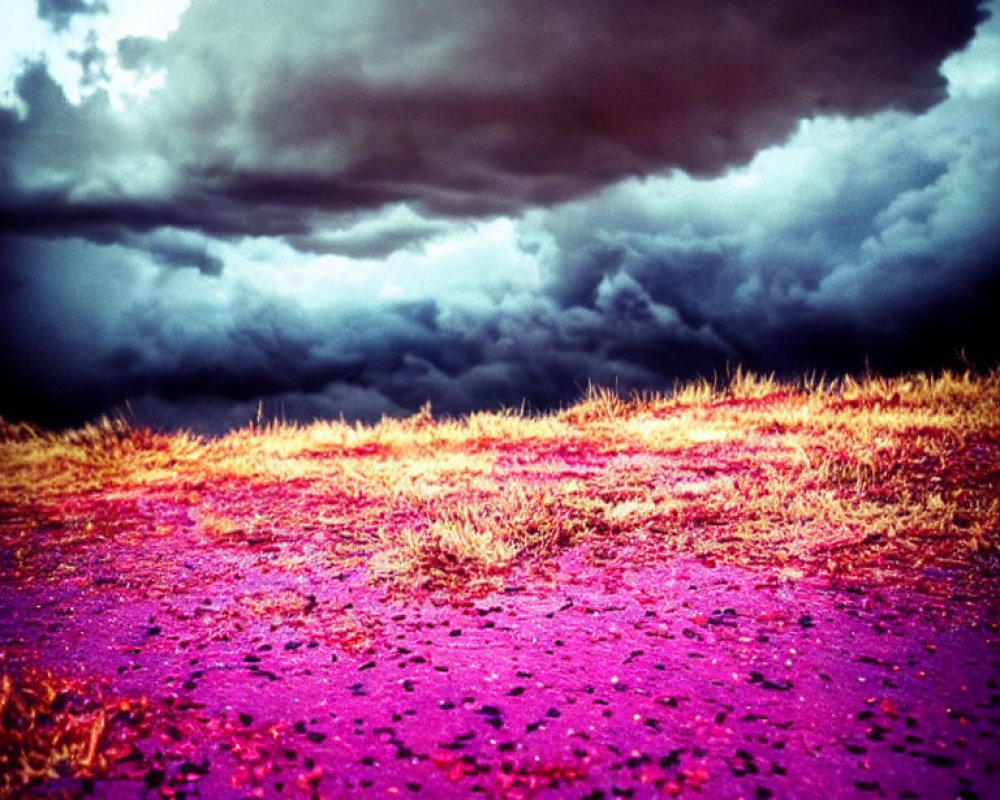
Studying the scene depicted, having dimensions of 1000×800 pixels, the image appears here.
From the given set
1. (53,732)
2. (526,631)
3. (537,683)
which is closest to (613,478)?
(526,631)

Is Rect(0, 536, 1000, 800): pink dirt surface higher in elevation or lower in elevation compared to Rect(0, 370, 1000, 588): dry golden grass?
lower

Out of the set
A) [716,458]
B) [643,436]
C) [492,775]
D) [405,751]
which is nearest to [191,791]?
[405,751]

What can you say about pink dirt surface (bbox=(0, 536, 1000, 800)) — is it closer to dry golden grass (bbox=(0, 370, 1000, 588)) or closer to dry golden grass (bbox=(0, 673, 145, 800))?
dry golden grass (bbox=(0, 673, 145, 800))

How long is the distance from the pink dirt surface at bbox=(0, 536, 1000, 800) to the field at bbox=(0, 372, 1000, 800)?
18 mm

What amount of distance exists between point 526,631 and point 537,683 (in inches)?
28.4

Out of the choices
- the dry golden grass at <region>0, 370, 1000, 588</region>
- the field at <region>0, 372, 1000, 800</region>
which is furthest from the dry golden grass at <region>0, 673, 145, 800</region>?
the dry golden grass at <region>0, 370, 1000, 588</region>

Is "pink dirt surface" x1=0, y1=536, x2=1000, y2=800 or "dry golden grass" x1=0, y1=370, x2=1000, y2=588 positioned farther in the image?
"dry golden grass" x1=0, y1=370, x2=1000, y2=588

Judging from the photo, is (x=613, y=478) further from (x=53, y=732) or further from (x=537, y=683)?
(x=53, y=732)

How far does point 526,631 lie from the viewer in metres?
4.69

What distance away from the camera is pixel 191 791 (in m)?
3.05

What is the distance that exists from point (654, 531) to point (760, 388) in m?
9.21

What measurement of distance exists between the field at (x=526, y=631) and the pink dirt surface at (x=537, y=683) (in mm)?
18

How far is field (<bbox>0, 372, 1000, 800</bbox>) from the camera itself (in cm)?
319

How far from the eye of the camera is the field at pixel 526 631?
3.19m
